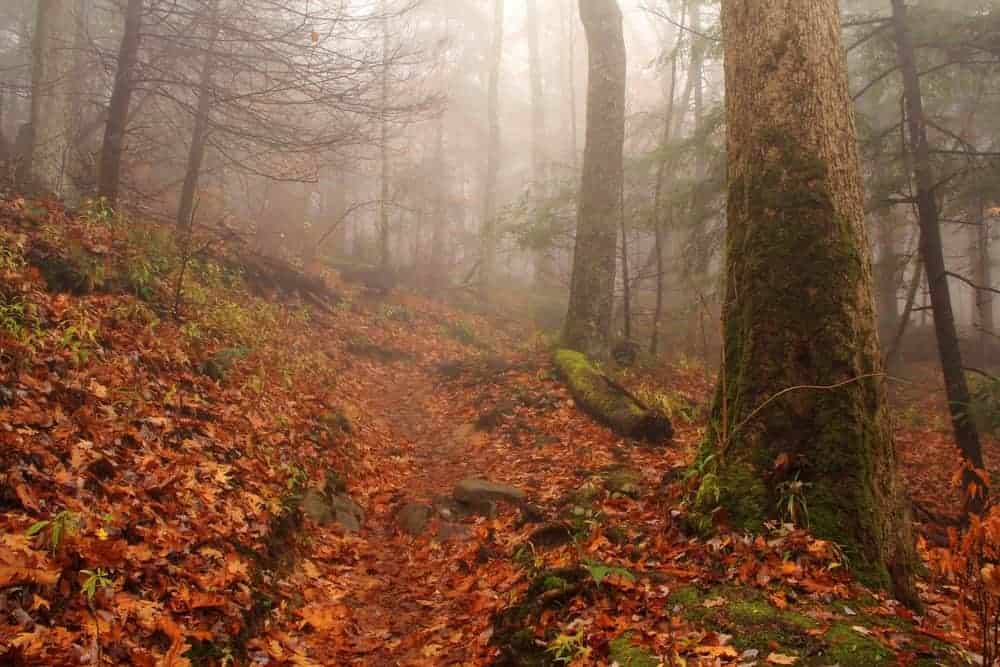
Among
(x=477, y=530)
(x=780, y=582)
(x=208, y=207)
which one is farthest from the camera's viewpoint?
(x=208, y=207)

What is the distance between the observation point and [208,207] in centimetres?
1958

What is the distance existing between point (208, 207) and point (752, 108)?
61.8 ft

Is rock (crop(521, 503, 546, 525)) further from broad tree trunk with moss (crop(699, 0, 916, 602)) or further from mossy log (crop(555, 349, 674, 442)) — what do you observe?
mossy log (crop(555, 349, 674, 442))

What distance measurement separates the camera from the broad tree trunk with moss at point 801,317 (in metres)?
4.16

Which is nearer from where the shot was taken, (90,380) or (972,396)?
(90,380)

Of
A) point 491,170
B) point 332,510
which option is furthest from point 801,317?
point 491,170

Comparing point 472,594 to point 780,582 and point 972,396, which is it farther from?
point 972,396

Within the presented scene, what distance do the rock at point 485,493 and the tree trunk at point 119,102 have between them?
7.52 m

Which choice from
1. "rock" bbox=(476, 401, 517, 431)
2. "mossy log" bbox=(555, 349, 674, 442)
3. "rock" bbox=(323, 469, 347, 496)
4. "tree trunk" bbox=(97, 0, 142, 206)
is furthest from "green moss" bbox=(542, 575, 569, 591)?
"tree trunk" bbox=(97, 0, 142, 206)

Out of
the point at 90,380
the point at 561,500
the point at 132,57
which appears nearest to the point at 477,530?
the point at 561,500

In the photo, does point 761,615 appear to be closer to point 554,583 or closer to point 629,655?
point 629,655

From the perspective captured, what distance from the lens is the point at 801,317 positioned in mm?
4387

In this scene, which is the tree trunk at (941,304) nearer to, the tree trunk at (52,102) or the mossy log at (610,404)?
the mossy log at (610,404)

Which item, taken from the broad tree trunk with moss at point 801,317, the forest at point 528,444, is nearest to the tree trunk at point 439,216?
the forest at point 528,444
